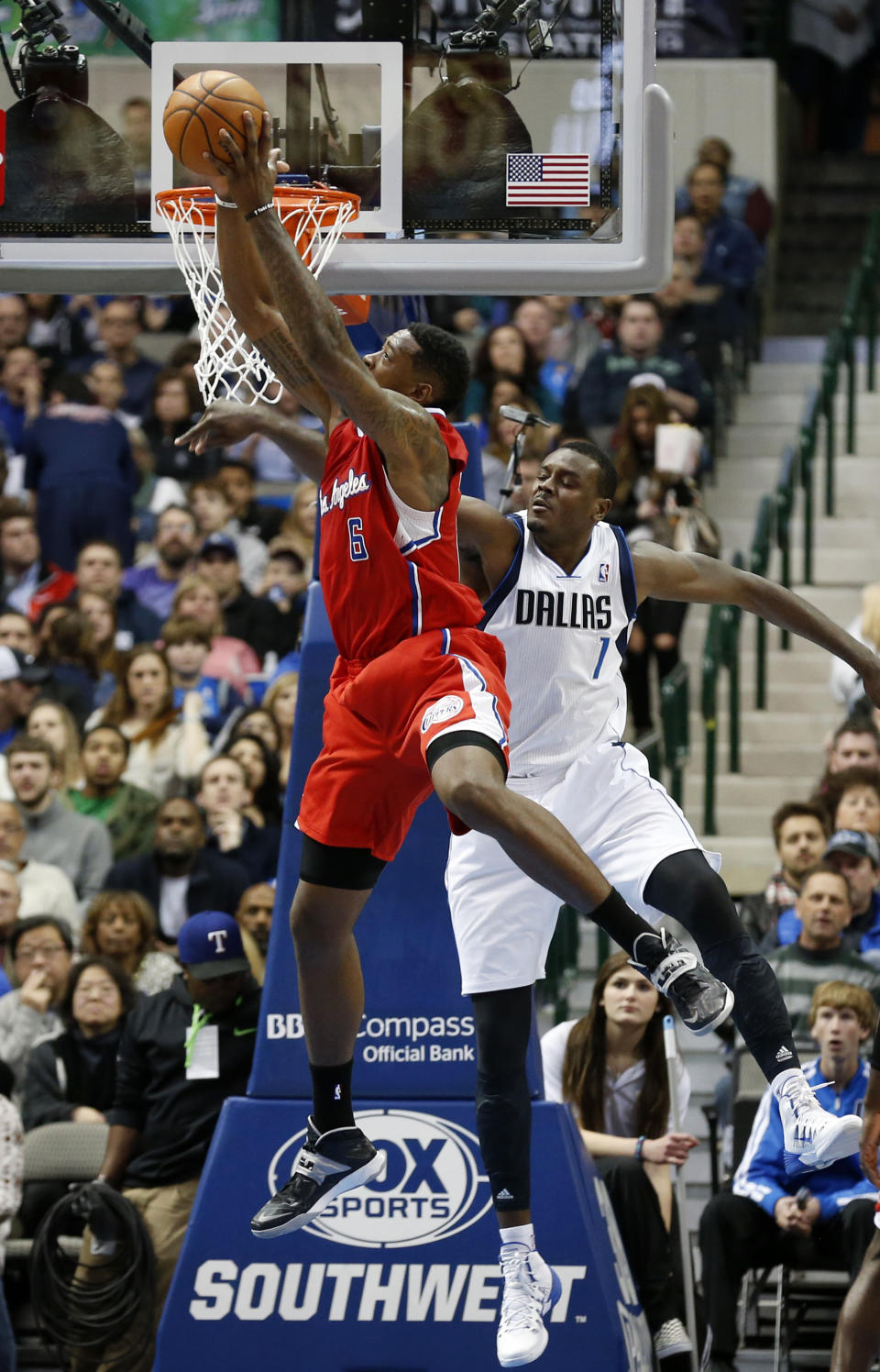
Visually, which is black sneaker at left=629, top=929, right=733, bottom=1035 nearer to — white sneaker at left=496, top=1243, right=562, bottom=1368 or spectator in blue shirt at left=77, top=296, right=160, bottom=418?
white sneaker at left=496, top=1243, right=562, bottom=1368

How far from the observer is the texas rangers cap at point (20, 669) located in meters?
12.0

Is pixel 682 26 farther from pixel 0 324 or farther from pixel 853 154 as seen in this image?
pixel 0 324

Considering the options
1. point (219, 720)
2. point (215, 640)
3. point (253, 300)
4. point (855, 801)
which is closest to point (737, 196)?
point (215, 640)

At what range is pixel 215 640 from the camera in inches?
481

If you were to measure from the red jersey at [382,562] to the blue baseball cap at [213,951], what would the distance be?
244cm

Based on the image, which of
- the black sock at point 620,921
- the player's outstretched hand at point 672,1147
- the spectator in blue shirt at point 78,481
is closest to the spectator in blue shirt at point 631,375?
the spectator in blue shirt at point 78,481

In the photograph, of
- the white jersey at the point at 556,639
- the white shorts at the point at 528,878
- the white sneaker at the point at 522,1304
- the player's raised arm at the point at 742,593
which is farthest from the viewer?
the white jersey at the point at 556,639

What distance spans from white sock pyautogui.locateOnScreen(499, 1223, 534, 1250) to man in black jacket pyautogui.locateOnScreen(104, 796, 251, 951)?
3.76 meters

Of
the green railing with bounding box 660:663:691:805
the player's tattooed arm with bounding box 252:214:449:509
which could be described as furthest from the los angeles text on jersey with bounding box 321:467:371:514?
the green railing with bounding box 660:663:691:805

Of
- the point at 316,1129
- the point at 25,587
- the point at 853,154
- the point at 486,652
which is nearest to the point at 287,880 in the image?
the point at 316,1129

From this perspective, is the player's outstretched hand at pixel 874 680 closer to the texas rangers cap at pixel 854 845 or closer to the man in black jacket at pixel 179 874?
the texas rangers cap at pixel 854 845

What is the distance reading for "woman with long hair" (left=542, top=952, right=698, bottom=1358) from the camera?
27.1 ft

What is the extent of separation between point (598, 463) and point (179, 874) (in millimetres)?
4235

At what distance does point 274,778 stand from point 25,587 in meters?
2.98
